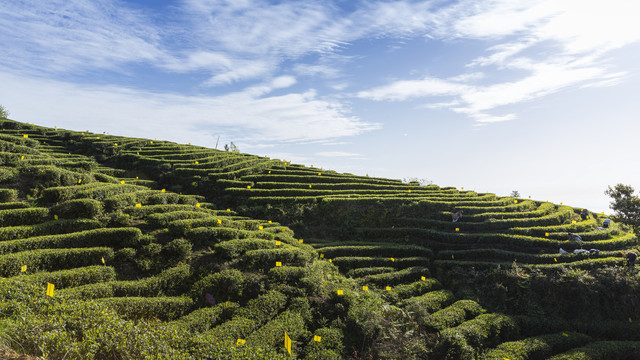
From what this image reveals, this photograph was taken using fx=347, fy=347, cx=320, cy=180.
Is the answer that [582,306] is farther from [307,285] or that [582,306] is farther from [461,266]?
[307,285]

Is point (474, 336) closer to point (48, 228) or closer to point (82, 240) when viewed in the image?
point (82, 240)

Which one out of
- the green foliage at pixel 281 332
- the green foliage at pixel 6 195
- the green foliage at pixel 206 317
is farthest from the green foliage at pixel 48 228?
the green foliage at pixel 281 332

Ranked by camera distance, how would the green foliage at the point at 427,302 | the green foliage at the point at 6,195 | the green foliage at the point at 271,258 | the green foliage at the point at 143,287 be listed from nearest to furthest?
the green foliage at the point at 143,287
the green foliage at the point at 271,258
the green foliage at the point at 427,302
the green foliage at the point at 6,195

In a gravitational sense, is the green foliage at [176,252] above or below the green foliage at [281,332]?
above

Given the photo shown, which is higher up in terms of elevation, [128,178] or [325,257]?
[128,178]

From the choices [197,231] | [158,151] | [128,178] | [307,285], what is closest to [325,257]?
[307,285]

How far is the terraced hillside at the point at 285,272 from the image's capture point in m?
7.68

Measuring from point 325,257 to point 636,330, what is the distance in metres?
11.6

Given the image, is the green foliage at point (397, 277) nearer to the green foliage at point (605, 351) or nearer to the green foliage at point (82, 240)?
the green foliage at point (605, 351)

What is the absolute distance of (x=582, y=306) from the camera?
1313 centimetres

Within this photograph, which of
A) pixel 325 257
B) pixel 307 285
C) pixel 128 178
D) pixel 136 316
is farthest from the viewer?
pixel 128 178

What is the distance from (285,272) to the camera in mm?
10492

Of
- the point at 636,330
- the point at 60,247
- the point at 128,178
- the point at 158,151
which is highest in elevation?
the point at 158,151

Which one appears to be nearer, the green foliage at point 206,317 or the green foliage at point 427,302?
the green foliage at point 206,317
